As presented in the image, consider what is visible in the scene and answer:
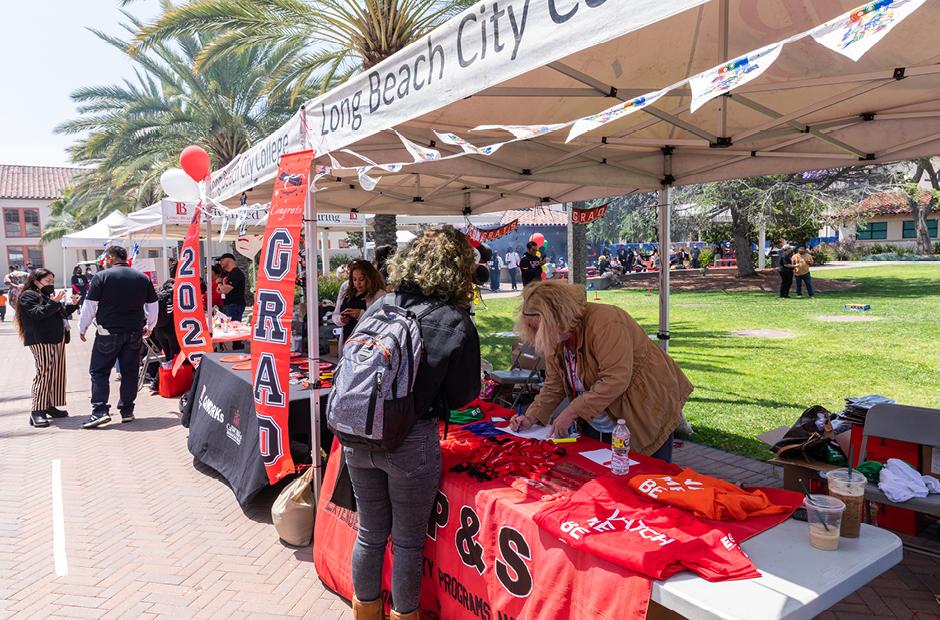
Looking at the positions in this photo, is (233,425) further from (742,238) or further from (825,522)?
(742,238)

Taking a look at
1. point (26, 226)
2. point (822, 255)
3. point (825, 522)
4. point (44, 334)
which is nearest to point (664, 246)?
point (825, 522)

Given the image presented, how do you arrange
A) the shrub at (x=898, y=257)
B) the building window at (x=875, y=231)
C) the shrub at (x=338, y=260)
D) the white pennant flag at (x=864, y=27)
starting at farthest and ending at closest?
the building window at (x=875, y=231)
the shrub at (x=898, y=257)
the shrub at (x=338, y=260)
the white pennant flag at (x=864, y=27)

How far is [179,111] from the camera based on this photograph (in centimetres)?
1798

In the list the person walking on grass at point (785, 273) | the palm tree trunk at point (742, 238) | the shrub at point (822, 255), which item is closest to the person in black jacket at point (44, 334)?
the person walking on grass at point (785, 273)

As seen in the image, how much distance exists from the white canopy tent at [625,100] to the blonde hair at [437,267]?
1.68 ft

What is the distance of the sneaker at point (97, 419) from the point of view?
258 inches

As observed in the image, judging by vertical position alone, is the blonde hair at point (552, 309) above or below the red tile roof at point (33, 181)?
below

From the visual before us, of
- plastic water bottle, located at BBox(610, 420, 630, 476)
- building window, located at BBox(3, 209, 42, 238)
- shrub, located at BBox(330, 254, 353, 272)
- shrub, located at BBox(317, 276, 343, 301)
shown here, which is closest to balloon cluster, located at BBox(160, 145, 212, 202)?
shrub, located at BBox(317, 276, 343, 301)

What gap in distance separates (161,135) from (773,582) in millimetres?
20442

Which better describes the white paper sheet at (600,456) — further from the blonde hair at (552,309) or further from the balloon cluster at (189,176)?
the balloon cluster at (189,176)

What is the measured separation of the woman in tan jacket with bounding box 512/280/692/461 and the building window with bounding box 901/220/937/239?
46241 mm

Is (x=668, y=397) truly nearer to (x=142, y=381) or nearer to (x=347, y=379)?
(x=347, y=379)

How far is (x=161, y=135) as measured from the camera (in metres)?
18.3

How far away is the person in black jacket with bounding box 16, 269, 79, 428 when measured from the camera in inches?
255
